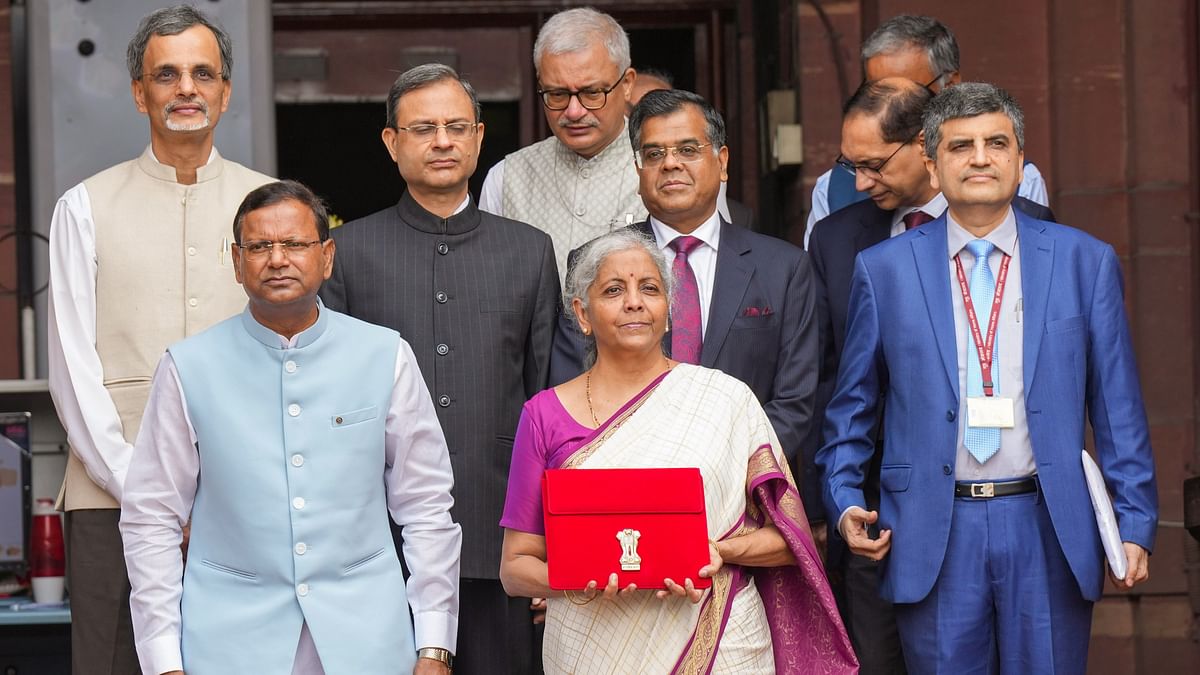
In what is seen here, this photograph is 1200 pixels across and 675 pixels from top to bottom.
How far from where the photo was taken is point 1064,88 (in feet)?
21.2

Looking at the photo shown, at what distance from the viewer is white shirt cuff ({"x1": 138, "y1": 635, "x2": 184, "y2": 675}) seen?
3.78m

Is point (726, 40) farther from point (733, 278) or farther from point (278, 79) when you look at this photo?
point (733, 278)

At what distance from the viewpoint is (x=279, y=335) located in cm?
396

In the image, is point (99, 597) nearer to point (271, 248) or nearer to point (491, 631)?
point (491, 631)

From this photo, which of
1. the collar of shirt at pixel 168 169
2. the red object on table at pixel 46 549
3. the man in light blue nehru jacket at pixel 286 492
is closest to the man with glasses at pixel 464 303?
the collar of shirt at pixel 168 169

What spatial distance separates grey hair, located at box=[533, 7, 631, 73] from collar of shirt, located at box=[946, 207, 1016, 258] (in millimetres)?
1139

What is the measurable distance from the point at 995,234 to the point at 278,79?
3.77 m

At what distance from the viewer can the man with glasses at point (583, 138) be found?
16.6ft

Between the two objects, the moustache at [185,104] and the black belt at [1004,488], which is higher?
the moustache at [185,104]

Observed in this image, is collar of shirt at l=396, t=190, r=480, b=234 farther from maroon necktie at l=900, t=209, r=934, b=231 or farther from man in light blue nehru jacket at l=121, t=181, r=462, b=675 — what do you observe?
maroon necktie at l=900, t=209, r=934, b=231

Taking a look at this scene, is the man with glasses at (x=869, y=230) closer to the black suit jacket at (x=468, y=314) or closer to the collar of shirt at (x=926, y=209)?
the collar of shirt at (x=926, y=209)

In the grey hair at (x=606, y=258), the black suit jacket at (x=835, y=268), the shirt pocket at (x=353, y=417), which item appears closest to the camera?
the shirt pocket at (x=353, y=417)

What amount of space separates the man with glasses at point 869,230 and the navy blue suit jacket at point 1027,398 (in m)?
0.33

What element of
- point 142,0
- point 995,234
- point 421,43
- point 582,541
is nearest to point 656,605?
point 582,541
